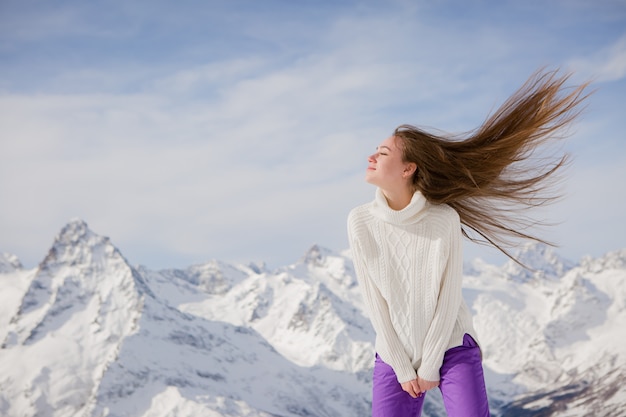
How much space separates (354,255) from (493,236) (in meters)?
1.43

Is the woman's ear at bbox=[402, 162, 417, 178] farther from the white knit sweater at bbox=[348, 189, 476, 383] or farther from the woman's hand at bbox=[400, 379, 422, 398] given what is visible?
the woman's hand at bbox=[400, 379, 422, 398]

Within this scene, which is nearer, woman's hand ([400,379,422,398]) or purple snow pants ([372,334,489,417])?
purple snow pants ([372,334,489,417])

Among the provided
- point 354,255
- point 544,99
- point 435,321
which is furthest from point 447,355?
point 544,99

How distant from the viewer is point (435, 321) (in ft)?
20.6

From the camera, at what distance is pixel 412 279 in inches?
253

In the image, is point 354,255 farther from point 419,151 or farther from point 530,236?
point 530,236

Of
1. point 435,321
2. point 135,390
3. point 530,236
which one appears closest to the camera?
point 435,321

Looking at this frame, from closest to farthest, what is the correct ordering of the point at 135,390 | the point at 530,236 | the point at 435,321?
the point at 435,321, the point at 530,236, the point at 135,390

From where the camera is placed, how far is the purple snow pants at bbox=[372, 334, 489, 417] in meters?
5.97

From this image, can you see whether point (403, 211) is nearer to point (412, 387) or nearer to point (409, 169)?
point (409, 169)

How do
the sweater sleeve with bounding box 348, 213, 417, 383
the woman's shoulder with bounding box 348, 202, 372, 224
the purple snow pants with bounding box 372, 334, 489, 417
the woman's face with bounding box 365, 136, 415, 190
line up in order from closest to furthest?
1. the purple snow pants with bounding box 372, 334, 489, 417
2. the sweater sleeve with bounding box 348, 213, 417, 383
3. the woman's face with bounding box 365, 136, 415, 190
4. the woman's shoulder with bounding box 348, 202, 372, 224

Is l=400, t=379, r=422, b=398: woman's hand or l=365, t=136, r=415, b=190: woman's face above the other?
l=365, t=136, r=415, b=190: woman's face

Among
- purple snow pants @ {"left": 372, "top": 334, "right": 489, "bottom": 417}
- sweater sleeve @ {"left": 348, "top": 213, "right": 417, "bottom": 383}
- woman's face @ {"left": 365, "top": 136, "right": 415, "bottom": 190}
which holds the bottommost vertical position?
purple snow pants @ {"left": 372, "top": 334, "right": 489, "bottom": 417}

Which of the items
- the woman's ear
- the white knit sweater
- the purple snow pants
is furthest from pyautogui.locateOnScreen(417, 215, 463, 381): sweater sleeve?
the woman's ear
